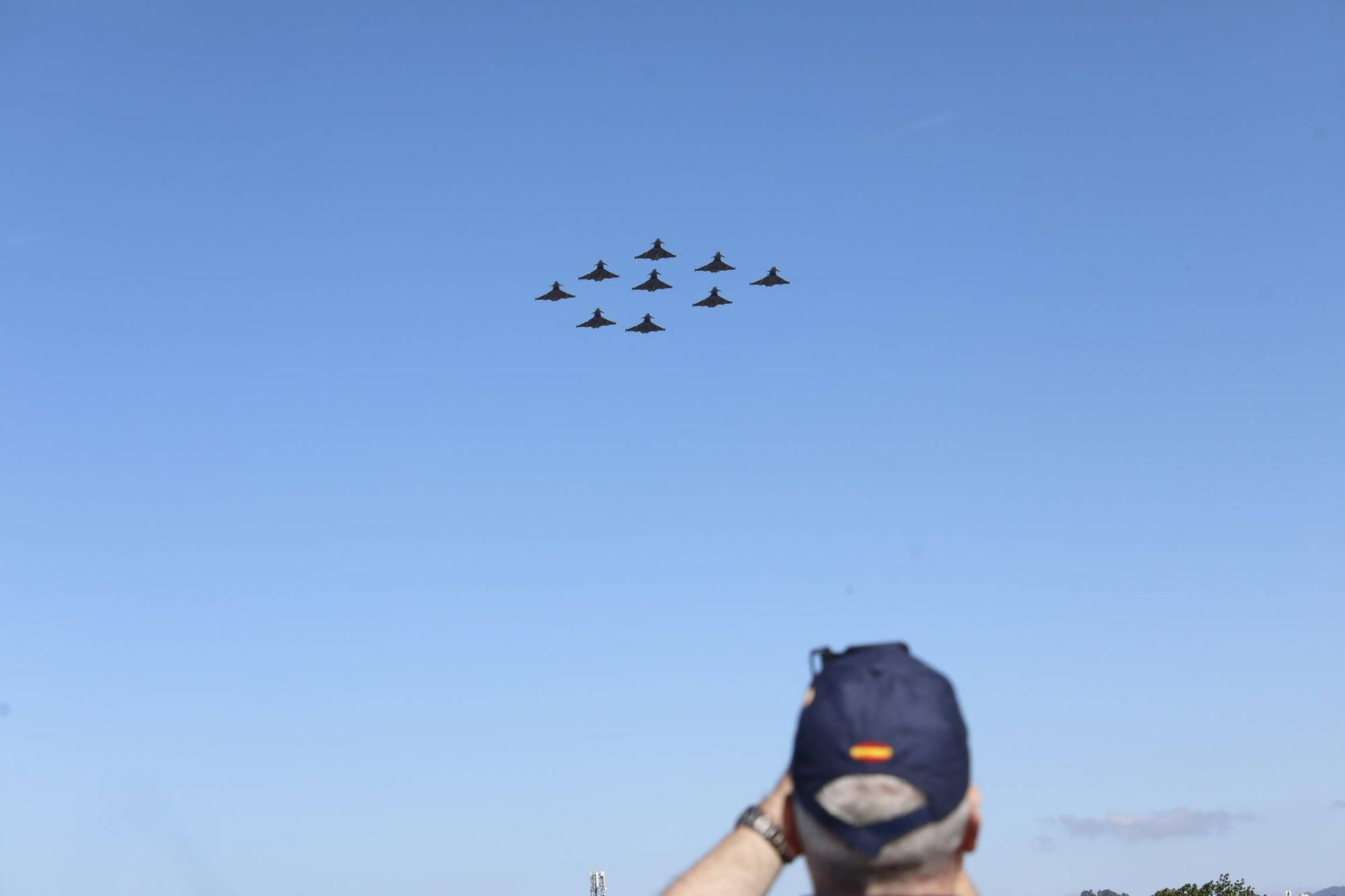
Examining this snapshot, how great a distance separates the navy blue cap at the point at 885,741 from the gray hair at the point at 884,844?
0.01m

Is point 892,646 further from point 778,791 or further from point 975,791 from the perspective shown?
point 778,791

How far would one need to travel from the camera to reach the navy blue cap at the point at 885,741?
3.15 metres

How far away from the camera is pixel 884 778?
10.3ft

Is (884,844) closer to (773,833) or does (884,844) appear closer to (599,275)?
(773,833)

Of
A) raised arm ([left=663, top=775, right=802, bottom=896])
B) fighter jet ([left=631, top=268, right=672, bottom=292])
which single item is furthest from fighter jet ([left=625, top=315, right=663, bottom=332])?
raised arm ([left=663, top=775, right=802, bottom=896])

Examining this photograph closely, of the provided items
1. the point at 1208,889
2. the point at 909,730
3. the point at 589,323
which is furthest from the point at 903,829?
the point at 1208,889

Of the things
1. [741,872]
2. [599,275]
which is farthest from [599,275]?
[741,872]

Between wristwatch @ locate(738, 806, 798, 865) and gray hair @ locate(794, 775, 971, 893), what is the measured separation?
26.2 inches

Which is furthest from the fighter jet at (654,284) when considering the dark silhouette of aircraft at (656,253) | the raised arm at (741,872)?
the raised arm at (741,872)

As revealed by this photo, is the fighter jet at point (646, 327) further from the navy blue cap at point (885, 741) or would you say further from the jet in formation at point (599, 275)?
the navy blue cap at point (885, 741)

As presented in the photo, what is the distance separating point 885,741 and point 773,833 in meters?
0.93

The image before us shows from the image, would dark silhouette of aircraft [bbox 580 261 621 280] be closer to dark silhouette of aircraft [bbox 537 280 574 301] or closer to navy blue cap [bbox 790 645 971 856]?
dark silhouette of aircraft [bbox 537 280 574 301]

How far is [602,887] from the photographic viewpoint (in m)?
103

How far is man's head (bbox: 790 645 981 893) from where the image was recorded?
3150mm
